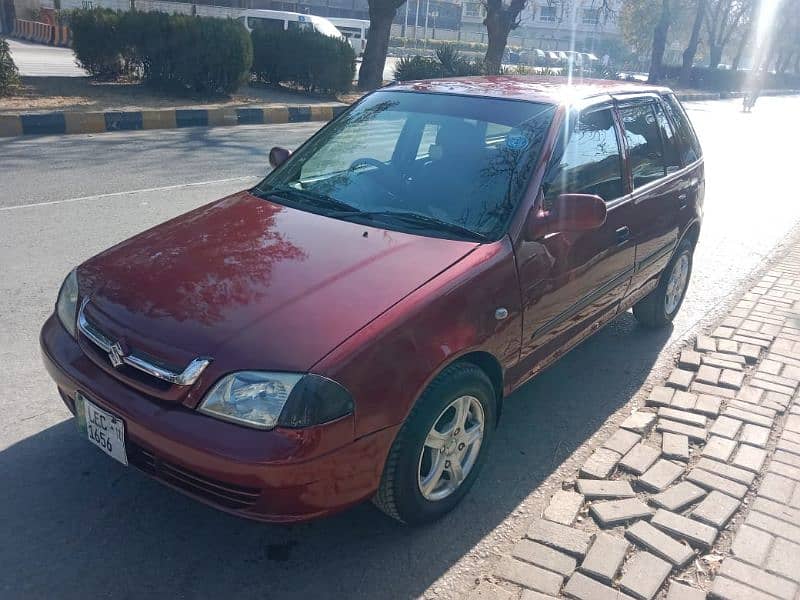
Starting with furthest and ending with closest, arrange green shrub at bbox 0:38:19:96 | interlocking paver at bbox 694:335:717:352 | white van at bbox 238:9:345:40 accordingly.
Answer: white van at bbox 238:9:345:40 → green shrub at bbox 0:38:19:96 → interlocking paver at bbox 694:335:717:352

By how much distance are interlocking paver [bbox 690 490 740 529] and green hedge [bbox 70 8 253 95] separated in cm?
1470

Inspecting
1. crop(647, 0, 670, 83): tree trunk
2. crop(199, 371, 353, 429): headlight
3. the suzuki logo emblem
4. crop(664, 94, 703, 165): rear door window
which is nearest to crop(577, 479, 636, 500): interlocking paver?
crop(199, 371, 353, 429): headlight

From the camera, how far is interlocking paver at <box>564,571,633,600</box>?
2.55m

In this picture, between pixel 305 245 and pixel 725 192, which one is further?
pixel 725 192

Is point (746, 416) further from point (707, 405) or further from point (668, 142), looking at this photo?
point (668, 142)

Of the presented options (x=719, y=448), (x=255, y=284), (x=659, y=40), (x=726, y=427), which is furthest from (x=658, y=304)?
(x=659, y=40)

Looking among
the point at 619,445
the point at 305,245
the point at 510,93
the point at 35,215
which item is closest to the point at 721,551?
the point at 619,445

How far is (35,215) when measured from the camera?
661 cm

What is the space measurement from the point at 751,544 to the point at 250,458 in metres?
2.02

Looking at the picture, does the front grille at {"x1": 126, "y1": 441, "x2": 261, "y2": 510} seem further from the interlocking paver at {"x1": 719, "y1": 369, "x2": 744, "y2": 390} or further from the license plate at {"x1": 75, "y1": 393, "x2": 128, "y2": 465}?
the interlocking paver at {"x1": 719, "y1": 369, "x2": 744, "y2": 390}

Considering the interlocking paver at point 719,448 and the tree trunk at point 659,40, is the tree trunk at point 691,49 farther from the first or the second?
the interlocking paver at point 719,448

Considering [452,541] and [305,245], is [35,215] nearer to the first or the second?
[305,245]

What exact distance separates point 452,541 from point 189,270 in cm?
149

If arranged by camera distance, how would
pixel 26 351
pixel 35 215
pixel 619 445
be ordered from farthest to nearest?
pixel 35 215, pixel 26 351, pixel 619 445
